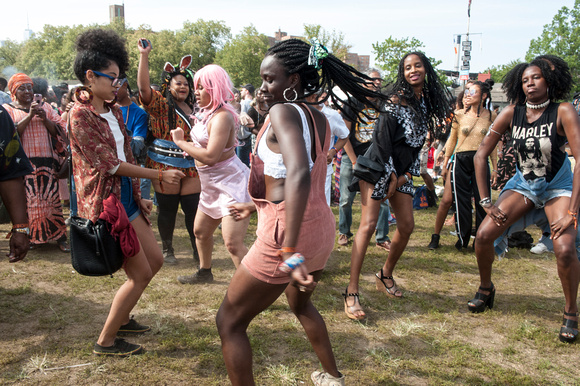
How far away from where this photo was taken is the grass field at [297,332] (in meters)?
2.97

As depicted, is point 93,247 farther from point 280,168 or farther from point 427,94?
point 427,94

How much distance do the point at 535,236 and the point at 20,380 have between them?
698 centimetres

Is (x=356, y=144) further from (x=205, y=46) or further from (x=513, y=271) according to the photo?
(x=205, y=46)

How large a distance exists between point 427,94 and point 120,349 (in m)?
3.47

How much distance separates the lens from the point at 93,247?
2.69 meters

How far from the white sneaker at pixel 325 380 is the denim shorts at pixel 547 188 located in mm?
2334

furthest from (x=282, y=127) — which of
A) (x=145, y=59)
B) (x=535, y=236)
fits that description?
(x=535, y=236)

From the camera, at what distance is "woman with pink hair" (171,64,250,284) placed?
3.66 meters

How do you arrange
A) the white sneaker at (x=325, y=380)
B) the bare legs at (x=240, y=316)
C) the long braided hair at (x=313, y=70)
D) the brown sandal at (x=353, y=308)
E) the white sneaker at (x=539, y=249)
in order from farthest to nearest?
the white sneaker at (x=539, y=249), the brown sandal at (x=353, y=308), the white sneaker at (x=325, y=380), the long braided hair at (x=313, y=70), the bare legs at (x=240, y=316)

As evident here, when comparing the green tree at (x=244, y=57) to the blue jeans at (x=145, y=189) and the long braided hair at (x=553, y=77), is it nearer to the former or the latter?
the blue jeans at (x=145, y=189)

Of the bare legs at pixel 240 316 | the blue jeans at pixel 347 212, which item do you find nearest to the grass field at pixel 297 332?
the bare legs at pixel 240 316

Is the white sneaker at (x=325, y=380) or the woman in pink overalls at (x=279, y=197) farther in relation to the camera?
the white sneaker at (x=325, y=380)

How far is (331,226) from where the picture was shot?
226 centimetres

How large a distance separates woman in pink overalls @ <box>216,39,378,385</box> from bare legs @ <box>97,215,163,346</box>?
98cm
